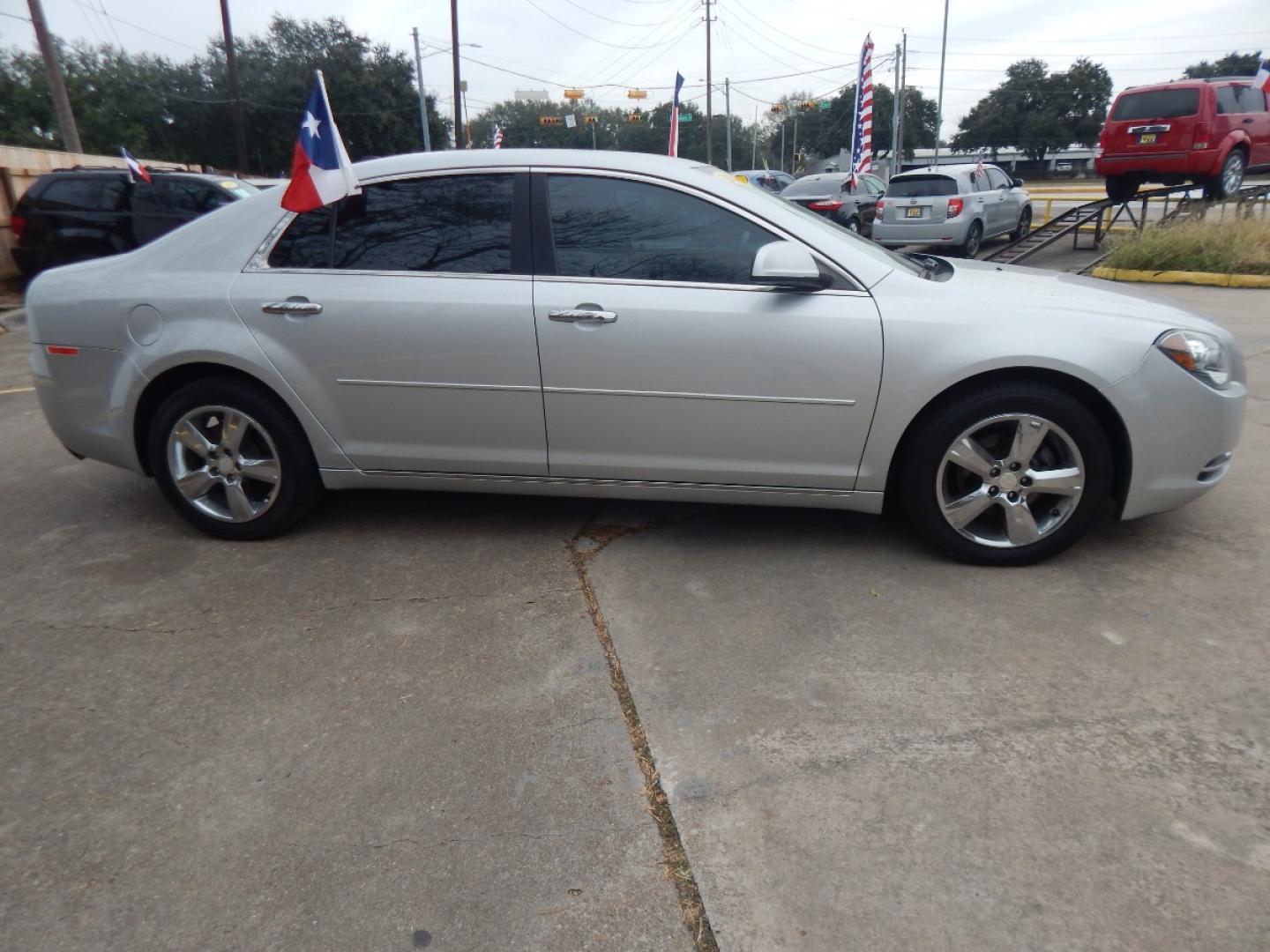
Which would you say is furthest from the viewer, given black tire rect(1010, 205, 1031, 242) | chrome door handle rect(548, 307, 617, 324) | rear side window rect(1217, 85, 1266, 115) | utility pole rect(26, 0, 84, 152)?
utility pole rect(26, 0, 84, 152)

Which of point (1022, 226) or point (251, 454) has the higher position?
point (251, 454)

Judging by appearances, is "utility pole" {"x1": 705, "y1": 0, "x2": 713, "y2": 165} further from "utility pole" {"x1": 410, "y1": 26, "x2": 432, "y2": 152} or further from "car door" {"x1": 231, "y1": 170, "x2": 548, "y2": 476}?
"car door" {"x1": 231, "y1": 170, "x2": 548, "y2": 476}

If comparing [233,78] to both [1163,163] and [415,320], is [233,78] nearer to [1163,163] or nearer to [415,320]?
[1163,163]

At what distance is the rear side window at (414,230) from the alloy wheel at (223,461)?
704mm

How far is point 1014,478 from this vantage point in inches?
136

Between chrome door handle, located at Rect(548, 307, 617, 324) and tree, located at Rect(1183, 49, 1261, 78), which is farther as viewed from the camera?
tree, located at Rect(1183, 49, 1261, 78)

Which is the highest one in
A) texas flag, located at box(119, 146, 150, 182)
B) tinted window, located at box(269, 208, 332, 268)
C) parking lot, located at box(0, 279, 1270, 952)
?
texas flag, located at box(119, 146, 150, 182)

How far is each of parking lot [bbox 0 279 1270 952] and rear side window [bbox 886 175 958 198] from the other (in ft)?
38.0

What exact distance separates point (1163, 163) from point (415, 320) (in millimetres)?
13466

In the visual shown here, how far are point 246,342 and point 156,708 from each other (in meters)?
1.57

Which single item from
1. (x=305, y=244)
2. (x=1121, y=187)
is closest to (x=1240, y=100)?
(x=1121, y=187)

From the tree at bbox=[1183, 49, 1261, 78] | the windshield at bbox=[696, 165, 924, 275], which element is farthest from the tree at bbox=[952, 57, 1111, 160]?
the windshield at bbox=[696, 165, 924, 275]

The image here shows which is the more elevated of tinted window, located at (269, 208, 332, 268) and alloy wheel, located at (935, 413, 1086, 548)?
tinted window, located at (269, 208, 332, 268)

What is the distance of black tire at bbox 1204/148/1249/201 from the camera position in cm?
1325
